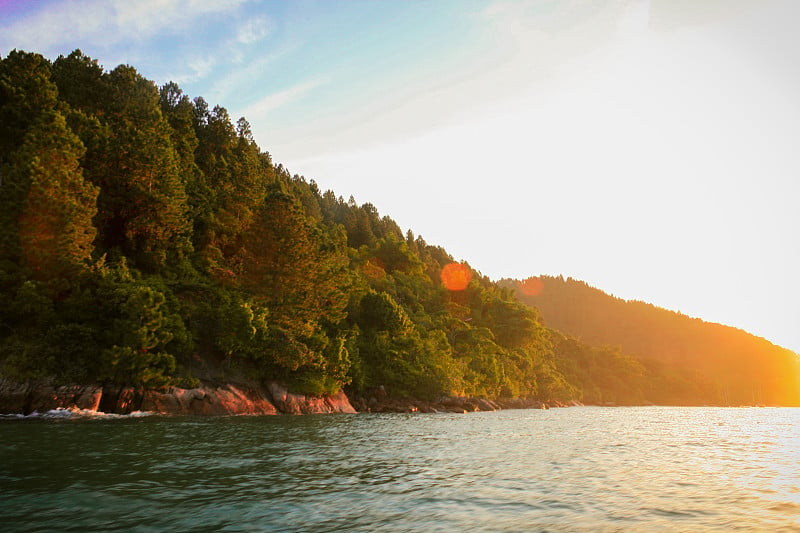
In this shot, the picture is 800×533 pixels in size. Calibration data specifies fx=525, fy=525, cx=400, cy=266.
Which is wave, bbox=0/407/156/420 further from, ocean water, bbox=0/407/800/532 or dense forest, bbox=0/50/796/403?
ocean water, bbox=0/407/800/532

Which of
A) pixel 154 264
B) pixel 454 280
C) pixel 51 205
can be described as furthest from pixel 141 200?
pixel 454 280

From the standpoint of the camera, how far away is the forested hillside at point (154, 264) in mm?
47406

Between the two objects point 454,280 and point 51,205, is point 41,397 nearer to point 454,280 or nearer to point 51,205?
point 51,205

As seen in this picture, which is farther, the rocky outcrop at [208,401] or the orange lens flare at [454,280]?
the orange lens flare at [454,280]

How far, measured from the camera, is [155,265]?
61.5 metres

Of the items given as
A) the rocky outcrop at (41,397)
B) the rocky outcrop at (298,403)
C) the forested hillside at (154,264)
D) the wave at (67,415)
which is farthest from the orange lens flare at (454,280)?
the wave at (67,415)

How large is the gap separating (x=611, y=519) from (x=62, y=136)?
57.2 m

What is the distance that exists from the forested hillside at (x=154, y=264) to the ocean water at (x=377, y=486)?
2260 cm

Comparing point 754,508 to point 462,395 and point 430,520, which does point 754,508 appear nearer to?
point 430,520

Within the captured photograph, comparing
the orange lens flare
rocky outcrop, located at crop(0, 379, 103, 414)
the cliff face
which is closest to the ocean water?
rocky outcrop, located at crop(0, 379, 103, 414)

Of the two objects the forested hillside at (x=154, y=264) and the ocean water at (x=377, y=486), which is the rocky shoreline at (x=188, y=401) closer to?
the forested hillside at (x=154, y=264)

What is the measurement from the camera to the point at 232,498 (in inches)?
527

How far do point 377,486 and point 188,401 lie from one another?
41.1 metres

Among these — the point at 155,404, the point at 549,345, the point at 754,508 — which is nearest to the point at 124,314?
the point at 155,404
